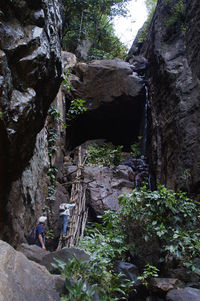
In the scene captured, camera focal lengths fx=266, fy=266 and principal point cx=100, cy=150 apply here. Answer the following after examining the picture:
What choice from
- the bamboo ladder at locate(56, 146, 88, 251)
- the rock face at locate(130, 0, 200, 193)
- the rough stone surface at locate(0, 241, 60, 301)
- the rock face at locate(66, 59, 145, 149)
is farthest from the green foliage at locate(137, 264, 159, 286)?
the rock face at locate(66, 59, 145, 149)

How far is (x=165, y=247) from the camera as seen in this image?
4.88 meters

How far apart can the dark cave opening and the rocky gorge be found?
6 cm

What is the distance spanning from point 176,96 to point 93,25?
10747 mm

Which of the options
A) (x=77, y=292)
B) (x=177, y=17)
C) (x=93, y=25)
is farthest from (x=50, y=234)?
(x=93, y=25)

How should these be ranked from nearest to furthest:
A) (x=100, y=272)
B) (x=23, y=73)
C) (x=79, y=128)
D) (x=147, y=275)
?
(x=100, y=272) → (x=23, y=73) → (x=147, y=275) → (x=79, y=128)

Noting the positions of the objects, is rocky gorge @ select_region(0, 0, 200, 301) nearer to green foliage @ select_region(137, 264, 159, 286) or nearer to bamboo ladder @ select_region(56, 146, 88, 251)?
bamboo ladder @ select_region(56, 146, 88, 251)

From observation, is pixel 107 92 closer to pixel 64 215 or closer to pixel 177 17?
pixel 177 17

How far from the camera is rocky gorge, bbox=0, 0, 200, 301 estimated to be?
3830mm

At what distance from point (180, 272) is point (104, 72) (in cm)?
1055

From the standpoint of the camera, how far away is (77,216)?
826 centimetres

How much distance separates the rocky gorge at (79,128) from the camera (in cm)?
383

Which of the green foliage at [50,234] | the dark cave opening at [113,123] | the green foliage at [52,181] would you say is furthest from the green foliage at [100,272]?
the dark cave opening at [113,123]

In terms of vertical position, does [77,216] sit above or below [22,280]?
below

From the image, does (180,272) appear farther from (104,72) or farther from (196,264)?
(104,72)
